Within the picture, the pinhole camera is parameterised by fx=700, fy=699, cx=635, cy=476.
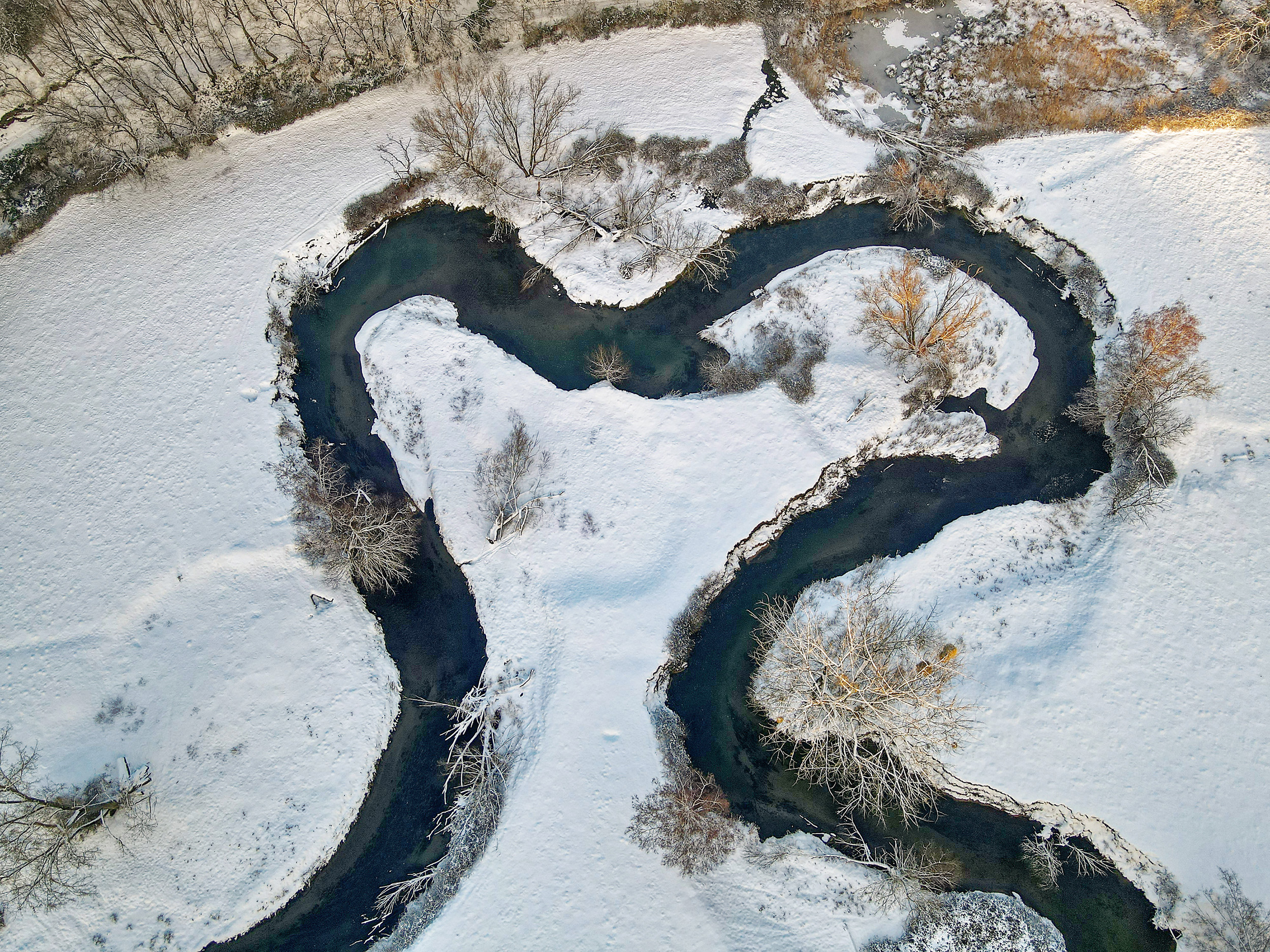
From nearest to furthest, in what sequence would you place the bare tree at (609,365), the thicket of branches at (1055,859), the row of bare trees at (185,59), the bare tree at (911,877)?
1. the bare tree at (911,877)
2. the thicket of branches at (1055,859)
3. the bare tree at (609,365)
4. the row of bare trees at (185,59)

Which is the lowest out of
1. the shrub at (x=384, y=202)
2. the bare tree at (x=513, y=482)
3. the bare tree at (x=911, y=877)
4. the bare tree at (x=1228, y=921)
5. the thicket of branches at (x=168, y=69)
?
the bare tree at (x=1228, y=921)

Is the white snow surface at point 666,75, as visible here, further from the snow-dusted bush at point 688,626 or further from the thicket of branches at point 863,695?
the thicket of branches at point 863,695

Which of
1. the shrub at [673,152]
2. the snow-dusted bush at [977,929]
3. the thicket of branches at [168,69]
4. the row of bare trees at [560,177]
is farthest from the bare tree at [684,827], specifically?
the thicket of branches at [168,69]

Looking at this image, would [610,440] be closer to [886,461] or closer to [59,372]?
[886,461]

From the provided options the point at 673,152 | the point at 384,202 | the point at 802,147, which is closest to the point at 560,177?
the point at 673,152

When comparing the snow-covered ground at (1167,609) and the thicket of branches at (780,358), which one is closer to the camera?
the snow-covered ground at (1167,609)
